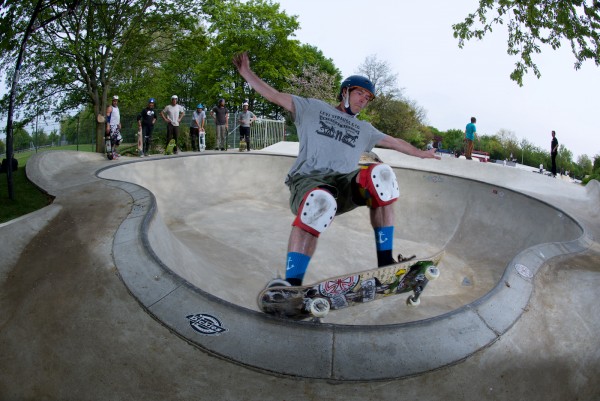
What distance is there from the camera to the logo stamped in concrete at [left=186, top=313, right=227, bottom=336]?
9.87 feet

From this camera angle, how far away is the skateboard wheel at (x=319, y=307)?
3.13 metres

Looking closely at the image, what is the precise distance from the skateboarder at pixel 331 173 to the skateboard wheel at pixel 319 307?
0.24 meters

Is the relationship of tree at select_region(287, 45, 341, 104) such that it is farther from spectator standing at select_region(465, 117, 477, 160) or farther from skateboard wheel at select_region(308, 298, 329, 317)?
skateboard wheel at select_region(308, 298, 329, 317)

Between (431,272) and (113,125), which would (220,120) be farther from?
(431,272)

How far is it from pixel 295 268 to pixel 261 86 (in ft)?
5.56

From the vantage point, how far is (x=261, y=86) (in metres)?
3.78

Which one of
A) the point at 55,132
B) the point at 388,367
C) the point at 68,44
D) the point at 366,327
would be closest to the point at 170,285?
the point at 366,327

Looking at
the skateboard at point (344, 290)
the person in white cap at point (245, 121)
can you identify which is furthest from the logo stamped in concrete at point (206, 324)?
the person in white cap at point (245, 121)

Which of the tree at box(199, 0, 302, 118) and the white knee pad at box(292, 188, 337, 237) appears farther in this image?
the tree at box(199, 0, 302, 118)

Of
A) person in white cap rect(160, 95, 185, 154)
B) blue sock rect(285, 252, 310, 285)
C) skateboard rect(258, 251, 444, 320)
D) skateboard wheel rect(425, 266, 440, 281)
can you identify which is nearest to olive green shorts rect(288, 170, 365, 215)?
blue sock rect(285, 252, 310, 285)

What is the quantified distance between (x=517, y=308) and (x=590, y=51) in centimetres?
854

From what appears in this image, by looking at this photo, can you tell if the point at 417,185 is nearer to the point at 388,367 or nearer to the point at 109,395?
the point at 388,367

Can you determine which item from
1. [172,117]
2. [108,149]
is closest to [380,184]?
[108,149]

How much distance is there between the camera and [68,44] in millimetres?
17281
